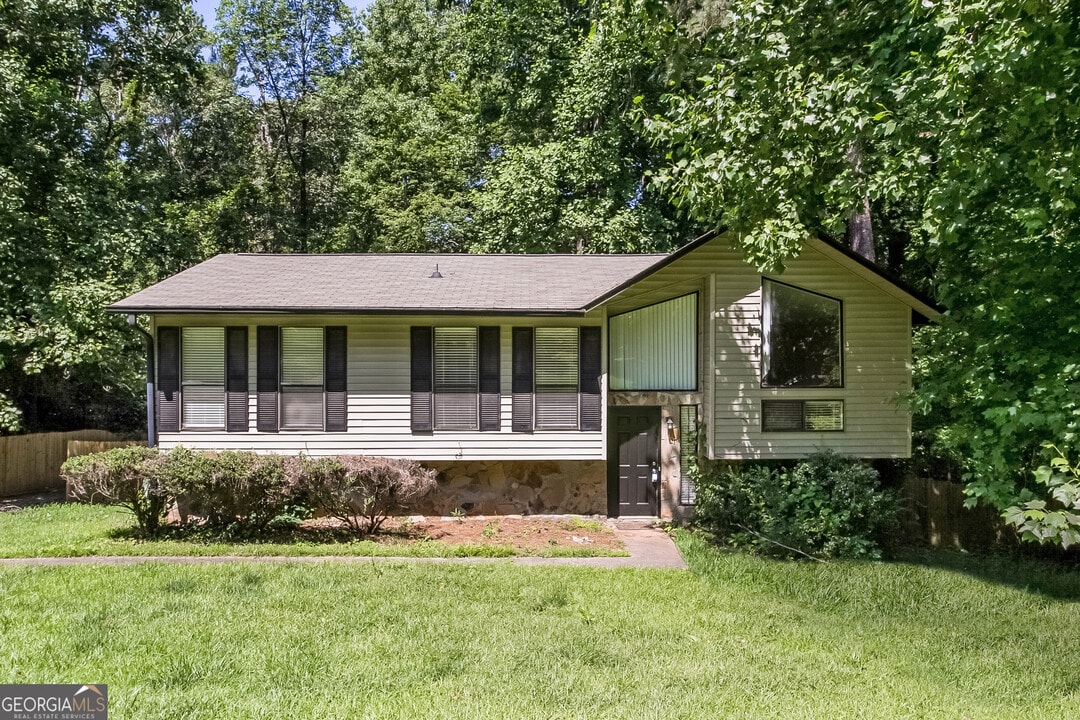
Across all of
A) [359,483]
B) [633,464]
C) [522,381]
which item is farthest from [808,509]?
[359,483]

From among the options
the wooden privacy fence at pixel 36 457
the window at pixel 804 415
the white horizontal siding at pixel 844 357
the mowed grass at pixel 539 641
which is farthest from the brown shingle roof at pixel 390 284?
the wooden privacy fence at pixel 36 457

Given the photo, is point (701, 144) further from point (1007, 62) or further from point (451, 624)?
point (451, 624)

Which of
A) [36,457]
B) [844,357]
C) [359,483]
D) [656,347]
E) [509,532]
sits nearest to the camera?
[359,483]

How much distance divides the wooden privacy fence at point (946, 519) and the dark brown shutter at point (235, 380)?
10.9 m

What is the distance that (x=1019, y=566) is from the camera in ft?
30.7

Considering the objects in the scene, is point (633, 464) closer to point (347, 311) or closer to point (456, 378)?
point (456, 378)

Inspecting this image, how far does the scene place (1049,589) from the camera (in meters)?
8.33

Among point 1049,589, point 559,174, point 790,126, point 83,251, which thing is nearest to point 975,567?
point 1049,589

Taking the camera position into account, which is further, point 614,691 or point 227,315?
point 227,315

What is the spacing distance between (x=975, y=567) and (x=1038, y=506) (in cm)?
720

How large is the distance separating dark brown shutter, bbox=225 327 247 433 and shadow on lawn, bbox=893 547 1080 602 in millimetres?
10529

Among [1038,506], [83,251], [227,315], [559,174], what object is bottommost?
[1038,506]

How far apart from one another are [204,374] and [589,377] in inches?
257

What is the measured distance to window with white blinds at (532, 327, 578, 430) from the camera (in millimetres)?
11281
